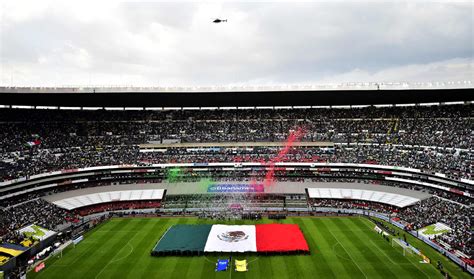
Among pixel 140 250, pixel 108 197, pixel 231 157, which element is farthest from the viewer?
pixel 231 157

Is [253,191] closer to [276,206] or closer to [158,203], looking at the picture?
[276,206]

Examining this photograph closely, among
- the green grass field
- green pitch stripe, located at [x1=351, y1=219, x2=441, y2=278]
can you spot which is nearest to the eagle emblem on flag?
the green grass field

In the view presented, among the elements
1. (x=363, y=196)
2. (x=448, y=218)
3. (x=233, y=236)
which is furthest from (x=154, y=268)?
(x=363, y=196)

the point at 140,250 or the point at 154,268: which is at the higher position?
the point at 154,268

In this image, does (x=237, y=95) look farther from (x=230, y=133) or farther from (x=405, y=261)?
(x=405, y=261)

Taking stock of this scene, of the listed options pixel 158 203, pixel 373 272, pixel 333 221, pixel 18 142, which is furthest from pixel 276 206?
pixel 18 142

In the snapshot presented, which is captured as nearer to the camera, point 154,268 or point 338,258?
point 154,268
